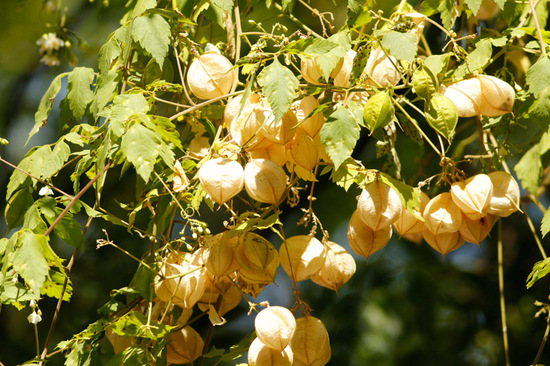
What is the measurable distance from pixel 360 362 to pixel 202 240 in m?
1.16

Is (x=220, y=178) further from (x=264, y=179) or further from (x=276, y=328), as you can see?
(x=276, y=328)

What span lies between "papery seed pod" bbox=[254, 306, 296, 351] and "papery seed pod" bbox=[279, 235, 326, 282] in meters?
0.08

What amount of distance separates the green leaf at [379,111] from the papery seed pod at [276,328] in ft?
1.11

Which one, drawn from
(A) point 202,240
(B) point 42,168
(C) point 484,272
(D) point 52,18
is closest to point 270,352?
(A) point 202,240

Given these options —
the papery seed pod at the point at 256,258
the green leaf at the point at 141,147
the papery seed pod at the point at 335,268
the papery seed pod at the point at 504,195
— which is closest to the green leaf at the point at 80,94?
the green leaf at the point at 141,147

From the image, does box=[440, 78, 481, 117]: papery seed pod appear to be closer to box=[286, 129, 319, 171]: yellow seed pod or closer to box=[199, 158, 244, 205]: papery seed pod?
box=[286, 129, 319, 171]: yellow seed pod

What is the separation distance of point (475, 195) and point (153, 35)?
619 millimetres

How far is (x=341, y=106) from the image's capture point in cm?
97

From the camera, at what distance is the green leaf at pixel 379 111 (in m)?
0.96

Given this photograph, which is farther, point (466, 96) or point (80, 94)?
point (80, 94)

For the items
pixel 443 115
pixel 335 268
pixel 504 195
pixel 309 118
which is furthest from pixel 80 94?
pixel 504 195

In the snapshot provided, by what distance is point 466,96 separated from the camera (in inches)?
43.5

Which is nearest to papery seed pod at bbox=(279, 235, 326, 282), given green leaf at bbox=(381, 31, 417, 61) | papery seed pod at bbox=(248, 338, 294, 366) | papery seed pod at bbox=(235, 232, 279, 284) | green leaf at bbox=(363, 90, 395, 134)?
papery seed pod at bbox=(235, 232, 279, 284)

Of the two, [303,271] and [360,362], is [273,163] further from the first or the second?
[360,362]
